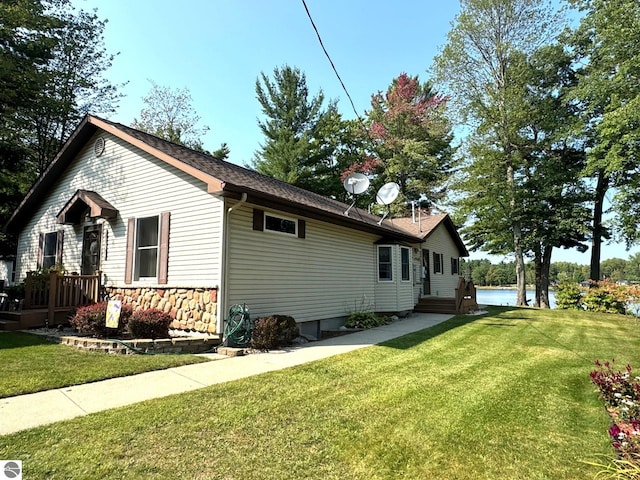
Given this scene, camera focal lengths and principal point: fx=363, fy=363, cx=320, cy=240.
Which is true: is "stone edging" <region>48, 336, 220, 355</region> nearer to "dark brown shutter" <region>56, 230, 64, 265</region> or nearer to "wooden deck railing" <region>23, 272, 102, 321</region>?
"wooden deck railing" <region>23, 272, 102, 321</region>

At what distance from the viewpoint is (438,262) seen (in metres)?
17.7

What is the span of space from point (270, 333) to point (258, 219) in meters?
2.37

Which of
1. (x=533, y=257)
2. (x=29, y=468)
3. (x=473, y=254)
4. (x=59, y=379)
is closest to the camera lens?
(x=29, y=468)

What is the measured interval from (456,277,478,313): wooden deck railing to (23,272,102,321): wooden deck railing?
1170cm

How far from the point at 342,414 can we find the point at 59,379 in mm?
3579

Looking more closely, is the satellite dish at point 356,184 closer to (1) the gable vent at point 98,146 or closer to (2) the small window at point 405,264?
(2) the small window at point 405,264

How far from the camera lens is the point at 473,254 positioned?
2300 cm

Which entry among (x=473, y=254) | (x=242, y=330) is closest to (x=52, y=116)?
(x=242, y=330)

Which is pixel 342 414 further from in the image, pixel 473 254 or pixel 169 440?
pixel 473 254

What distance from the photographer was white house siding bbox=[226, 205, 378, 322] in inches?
285

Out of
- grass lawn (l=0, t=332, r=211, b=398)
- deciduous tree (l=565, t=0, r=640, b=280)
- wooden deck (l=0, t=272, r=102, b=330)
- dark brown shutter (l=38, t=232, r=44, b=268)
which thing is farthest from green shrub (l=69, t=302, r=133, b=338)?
deciduous tree (l=565, t=0, r=640, b=280)

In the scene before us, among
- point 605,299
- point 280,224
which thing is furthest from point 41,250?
point 605,299

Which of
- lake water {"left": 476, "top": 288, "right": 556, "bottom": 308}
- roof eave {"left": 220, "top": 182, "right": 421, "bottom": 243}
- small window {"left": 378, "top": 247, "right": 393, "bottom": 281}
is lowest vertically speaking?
lake water {"left": 476, "top": 288, "right": 556, "bottom": 308}

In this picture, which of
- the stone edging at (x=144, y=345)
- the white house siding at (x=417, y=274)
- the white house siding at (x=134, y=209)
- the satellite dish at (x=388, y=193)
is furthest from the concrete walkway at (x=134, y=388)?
the white house siding at (x=417, y=274)
